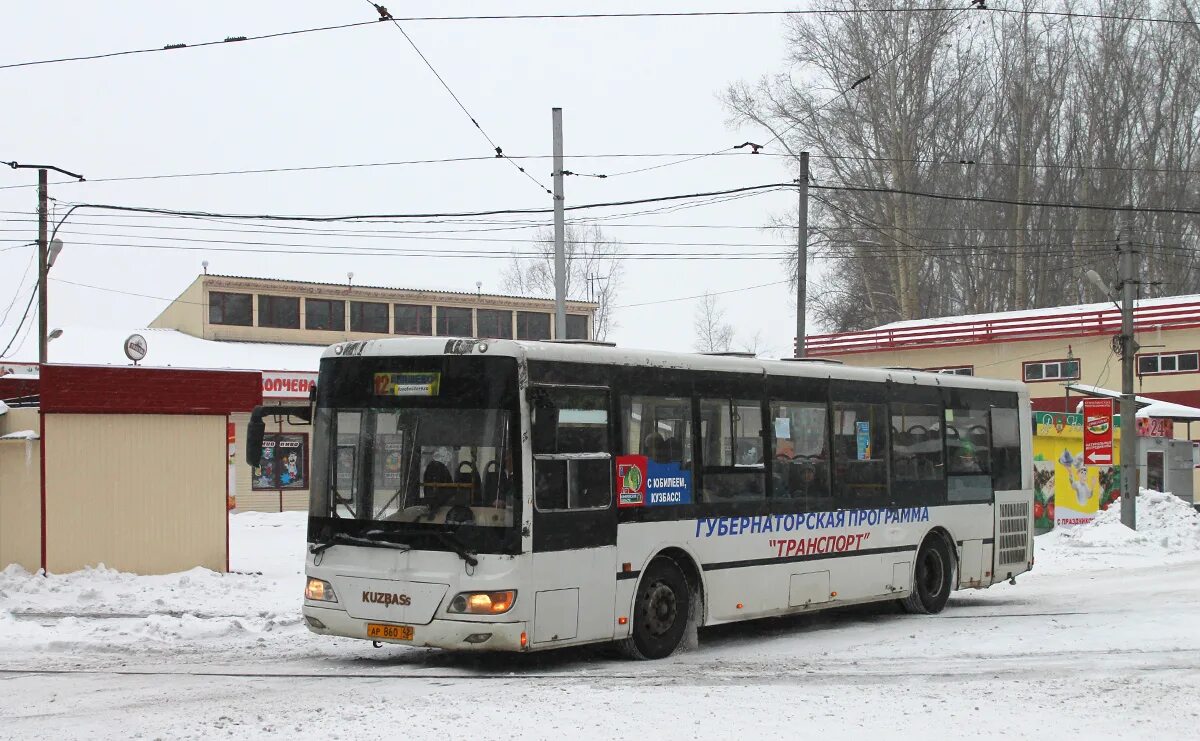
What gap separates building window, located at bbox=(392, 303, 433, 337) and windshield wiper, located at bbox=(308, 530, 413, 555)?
37539mm

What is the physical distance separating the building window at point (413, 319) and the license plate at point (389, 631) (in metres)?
38.0

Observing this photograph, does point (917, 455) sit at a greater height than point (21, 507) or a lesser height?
greater

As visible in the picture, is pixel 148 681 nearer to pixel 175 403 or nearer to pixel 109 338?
pixel 175 403

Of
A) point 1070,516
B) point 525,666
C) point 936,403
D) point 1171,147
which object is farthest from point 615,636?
point 1171,147

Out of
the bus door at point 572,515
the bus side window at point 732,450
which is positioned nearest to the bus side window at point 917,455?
the bus side window at point 732,450

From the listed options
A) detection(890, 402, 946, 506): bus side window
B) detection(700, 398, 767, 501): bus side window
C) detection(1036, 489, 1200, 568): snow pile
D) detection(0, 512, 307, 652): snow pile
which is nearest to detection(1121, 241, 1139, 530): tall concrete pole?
detection(1036, 489, 1200, 568): snow pile

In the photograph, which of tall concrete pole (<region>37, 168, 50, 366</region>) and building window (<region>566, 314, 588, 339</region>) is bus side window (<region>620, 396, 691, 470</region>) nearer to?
tall concrete pole (<region>37, 168, 50, 366</region>)

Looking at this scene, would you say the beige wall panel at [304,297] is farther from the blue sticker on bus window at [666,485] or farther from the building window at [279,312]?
the blue sticker on bus window at [666,485]

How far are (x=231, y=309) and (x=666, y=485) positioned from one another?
35.6 meters

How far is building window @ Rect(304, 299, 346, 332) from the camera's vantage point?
46.4m

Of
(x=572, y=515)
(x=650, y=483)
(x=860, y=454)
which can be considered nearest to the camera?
(x=572, y=515)

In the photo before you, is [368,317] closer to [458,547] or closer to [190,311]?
[190,311]

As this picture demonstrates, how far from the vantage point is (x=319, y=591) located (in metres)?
11.1

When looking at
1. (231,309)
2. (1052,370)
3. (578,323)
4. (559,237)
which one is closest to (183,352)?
(231,309)
